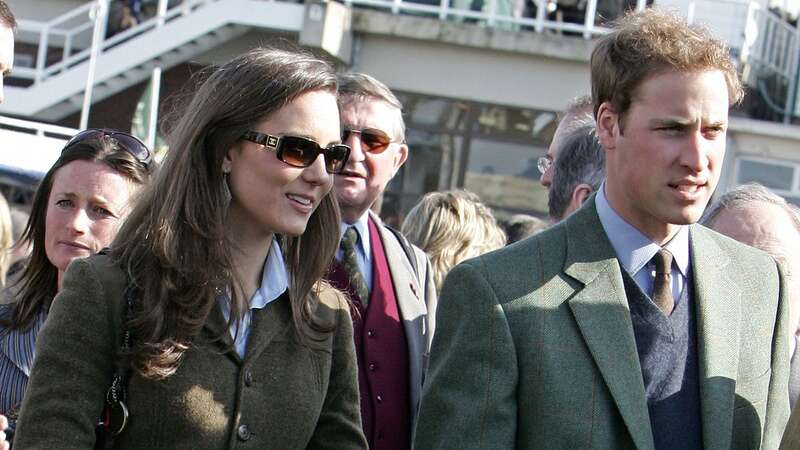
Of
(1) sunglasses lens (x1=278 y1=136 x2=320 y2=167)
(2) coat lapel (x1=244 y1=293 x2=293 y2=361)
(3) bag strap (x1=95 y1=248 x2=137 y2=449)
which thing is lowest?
(3) bag strap (x1=95 y1=248 x2=137 y2=449)

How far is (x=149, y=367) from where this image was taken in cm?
295

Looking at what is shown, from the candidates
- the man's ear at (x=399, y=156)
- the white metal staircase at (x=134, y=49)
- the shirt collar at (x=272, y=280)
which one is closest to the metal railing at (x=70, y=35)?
the white metal staircase at (x=134, y=49)

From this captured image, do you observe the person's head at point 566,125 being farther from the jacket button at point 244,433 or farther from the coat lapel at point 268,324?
the jacket button at point 244,433

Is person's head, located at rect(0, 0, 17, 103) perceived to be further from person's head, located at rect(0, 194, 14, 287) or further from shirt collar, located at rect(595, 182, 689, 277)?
person's head, located at rect(0, 194, 14, 287)

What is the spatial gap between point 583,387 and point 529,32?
48.3 feet

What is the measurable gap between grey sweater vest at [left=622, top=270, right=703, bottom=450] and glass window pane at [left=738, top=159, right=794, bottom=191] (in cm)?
1555

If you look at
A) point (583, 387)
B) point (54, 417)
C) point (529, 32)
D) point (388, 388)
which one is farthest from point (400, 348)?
point (529, 32)

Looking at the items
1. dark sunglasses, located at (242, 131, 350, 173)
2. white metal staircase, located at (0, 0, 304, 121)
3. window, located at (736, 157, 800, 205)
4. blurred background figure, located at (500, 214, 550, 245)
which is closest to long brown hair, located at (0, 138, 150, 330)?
dark sunglasses, located at (242, 131, 350, 173)

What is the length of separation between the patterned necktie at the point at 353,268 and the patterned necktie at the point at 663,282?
1.38 metres

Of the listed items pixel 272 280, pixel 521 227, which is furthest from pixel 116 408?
pixel 521 227

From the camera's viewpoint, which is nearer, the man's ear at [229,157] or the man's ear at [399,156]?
the man's ear at [229,157]

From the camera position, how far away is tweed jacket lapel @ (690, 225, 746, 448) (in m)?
3.18

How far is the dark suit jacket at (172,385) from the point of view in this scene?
2.92 meters

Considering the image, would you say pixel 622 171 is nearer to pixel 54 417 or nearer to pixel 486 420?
pixel 486 420
